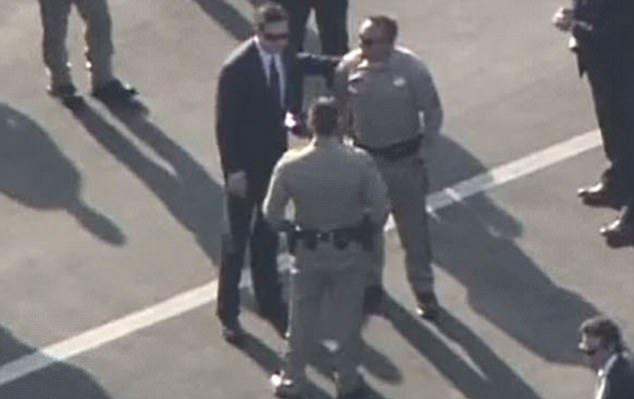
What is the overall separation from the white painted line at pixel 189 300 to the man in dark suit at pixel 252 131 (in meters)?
0.49

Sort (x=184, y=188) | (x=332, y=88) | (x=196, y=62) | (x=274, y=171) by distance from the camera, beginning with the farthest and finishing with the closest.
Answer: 1. (x=196, y=62)
2. (x=184, y=188)
3. (x=332, y=88)
4. (x=274, y=171)

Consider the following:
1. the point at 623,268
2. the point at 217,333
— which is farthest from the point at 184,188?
the point at 623,268

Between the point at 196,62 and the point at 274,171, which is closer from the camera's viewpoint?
the point at 274,171

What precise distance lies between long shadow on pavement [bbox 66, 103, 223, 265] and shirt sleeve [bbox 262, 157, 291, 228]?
2.26m

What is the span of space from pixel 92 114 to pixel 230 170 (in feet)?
12.1

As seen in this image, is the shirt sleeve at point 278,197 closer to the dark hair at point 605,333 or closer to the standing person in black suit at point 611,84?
the dark hair at point 605,333

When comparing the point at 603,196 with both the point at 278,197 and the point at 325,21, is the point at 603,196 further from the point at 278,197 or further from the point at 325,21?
the point at 278,197

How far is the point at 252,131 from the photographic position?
1973cm

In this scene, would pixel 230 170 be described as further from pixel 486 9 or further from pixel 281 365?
pixel 486 9

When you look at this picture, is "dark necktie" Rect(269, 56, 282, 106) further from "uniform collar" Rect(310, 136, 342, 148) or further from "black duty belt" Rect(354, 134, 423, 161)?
"uniform collar" Rect(310, 136, 342, 148)

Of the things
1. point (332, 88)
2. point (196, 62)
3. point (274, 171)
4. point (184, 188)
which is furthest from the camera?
point (196, 62)

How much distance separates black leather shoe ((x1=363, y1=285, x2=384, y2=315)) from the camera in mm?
20344

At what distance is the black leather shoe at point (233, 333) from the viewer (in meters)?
20.2

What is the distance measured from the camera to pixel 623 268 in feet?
68.1
